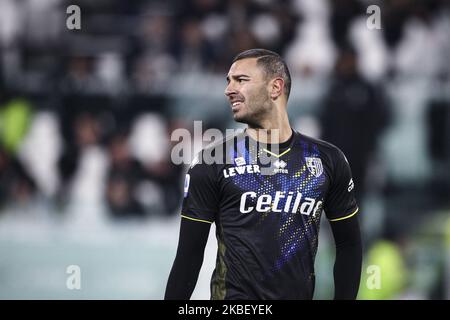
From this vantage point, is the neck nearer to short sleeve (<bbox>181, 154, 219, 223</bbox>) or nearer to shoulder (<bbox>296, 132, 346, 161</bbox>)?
shoulder (<bbox>296, 132, 346, 161</bbox>)

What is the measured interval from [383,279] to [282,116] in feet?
15.9

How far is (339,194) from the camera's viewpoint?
13.7ft

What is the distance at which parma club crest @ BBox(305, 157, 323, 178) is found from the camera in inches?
160

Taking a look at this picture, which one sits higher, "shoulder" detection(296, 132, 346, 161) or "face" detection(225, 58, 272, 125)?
"face" detection(225, 58, 272, 125)

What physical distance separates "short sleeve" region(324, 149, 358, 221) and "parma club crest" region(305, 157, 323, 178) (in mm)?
91

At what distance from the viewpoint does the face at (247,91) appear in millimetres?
4039

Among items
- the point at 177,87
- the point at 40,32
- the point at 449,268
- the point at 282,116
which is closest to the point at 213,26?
the point at 177,87

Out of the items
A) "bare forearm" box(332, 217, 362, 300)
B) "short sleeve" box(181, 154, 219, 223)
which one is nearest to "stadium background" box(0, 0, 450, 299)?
"bare forearm" box(332, 217, 362, 300)

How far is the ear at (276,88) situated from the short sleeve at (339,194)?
452 millimetres

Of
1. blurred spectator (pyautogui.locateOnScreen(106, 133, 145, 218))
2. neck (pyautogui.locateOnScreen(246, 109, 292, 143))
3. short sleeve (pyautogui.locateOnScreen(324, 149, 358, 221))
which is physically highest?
neck (pyautogui.locateOnScreen(246, 109, 292, 143))

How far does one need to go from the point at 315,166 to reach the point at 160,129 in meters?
5.05

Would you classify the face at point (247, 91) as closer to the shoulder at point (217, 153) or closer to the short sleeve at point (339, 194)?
the shoulder at point (217, 153)
